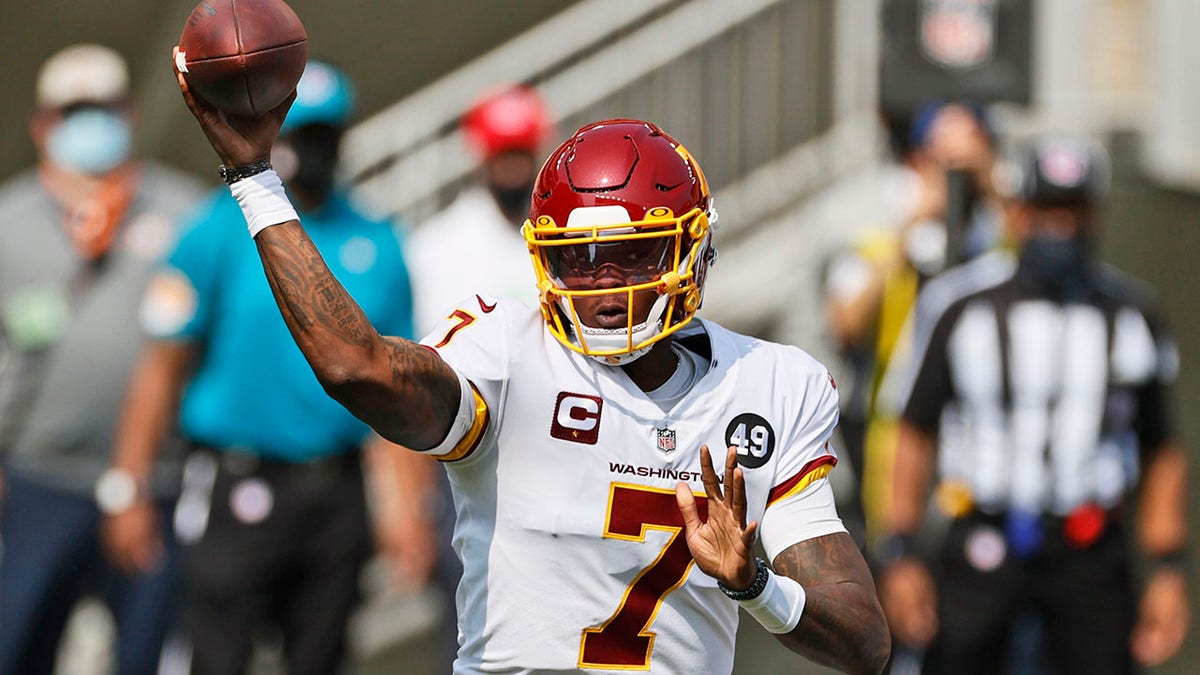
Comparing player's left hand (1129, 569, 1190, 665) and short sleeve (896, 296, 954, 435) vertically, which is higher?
short sleeve (896, 296, 954, 435)

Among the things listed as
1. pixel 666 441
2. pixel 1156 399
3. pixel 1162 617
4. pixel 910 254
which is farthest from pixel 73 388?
pixel 666 441

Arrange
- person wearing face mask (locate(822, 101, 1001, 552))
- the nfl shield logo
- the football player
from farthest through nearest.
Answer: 1. person wearing face mask (locate(822, 101, 1001, 552))
2. the nfl shield logo
3. the football player

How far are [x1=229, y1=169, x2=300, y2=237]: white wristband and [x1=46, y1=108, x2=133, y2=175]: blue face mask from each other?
4293 mm

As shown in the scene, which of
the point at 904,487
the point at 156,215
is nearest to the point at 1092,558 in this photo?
the point at 904,487

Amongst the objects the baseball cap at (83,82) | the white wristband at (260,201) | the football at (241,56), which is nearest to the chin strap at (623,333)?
the white wristband at (260,201)

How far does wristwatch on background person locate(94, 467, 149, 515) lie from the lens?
7480mm

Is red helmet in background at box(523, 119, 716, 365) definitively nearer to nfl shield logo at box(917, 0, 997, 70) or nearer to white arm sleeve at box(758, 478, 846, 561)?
white arm sleeve at box(758, 478, 846, 561)

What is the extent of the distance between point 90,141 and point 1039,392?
3.55m

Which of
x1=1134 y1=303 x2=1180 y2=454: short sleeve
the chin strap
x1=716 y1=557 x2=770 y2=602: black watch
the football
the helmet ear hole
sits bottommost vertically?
x1=1134 y1=303 x2=1180 y2=454: short sleeve

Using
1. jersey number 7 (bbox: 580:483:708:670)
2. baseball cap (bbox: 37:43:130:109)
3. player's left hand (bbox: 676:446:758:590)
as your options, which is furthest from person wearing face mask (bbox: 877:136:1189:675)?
player's left hand (bbox: 676:446:758:590)

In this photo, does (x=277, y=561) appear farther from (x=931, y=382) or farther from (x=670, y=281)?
(x=670, y=281)

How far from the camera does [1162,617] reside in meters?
7.49

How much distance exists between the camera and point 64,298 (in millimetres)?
Answer: 7770

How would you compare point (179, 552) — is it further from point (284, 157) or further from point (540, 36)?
point (540, 36)
